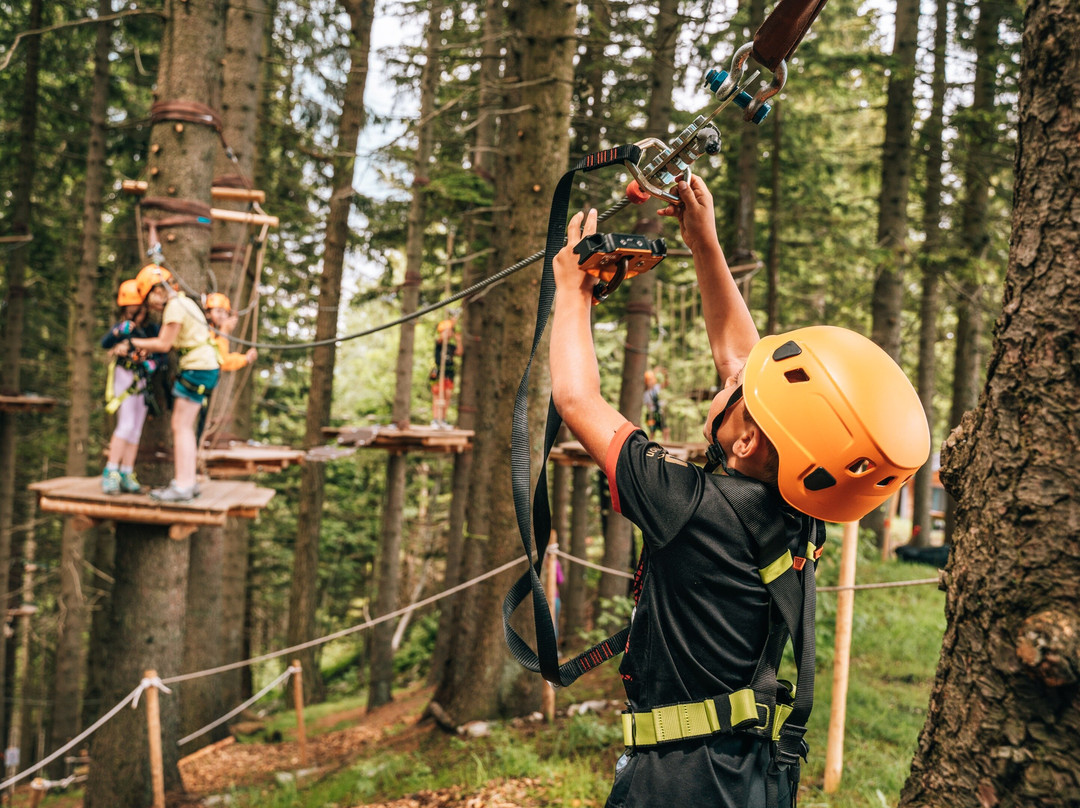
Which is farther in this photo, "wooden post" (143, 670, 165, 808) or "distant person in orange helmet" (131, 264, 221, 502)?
"wooden post" (143, 670, 165, 808)

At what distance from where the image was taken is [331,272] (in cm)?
1259

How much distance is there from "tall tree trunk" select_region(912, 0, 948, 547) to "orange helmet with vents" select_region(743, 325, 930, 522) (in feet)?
34.8

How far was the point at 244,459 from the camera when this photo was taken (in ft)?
27.8

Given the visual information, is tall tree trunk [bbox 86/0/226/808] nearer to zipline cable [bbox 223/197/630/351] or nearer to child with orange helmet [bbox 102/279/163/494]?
child with orange helmet [bbox 102/279/163/494]

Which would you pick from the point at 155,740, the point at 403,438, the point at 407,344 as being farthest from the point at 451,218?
the point at 155,740

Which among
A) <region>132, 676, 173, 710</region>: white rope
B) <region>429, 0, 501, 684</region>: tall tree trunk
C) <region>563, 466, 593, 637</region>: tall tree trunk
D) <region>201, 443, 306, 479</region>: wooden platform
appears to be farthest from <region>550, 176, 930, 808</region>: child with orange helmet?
<region>429, 0, 501, 684</region>: tall tree trunk

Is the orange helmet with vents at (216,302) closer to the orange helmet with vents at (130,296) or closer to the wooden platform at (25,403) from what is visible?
the orange helmet with vents at (130,296)

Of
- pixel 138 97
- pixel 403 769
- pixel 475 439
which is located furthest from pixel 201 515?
pixel 138 97

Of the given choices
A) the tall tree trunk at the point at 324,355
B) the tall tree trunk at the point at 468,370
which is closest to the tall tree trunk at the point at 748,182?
the tall tree trunk at the point at 468,370

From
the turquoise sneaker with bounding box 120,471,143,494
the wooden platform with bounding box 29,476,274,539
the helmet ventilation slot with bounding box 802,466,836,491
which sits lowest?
the wooden platform with bounding box 29,476,274,539

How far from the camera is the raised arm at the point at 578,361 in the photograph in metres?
A: 1.80

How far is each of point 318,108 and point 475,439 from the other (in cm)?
946

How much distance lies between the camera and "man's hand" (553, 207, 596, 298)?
191 centimetres

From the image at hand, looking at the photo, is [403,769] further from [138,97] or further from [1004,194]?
[138,97]
